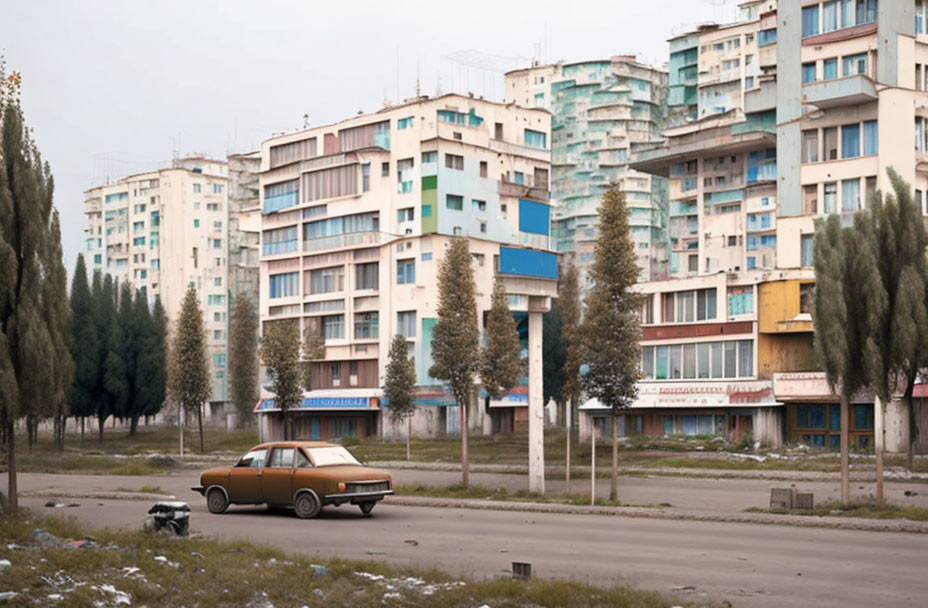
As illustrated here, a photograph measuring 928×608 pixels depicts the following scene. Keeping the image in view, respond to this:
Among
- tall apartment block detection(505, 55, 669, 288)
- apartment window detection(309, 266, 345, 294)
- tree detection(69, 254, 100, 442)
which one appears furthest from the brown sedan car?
tall apartment block detection(505, 55, 669, 288)

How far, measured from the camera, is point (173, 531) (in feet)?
68.0

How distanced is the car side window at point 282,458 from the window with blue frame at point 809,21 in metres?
52.4

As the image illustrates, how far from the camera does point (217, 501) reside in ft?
90.1

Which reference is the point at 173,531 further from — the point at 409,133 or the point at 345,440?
the point at 409,133

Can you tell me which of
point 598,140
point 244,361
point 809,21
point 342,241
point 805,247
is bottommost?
point 244,361

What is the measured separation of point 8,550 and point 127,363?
82.5m

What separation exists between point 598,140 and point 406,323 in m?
62.1

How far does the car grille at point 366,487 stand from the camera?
25703mm

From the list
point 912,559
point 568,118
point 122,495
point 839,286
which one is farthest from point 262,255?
point 912,559

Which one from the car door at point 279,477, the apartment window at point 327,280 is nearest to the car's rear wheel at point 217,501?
the car door at point 279,477

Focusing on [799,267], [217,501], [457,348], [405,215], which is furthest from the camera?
[405,215]

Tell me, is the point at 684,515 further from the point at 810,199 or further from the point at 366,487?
the point at 810,199

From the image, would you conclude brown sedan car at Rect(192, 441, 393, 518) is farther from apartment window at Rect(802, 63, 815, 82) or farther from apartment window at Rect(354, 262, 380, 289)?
apartment window at Rect(354, 262, 380, 289)

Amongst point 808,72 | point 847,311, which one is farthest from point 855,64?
point 847,311
